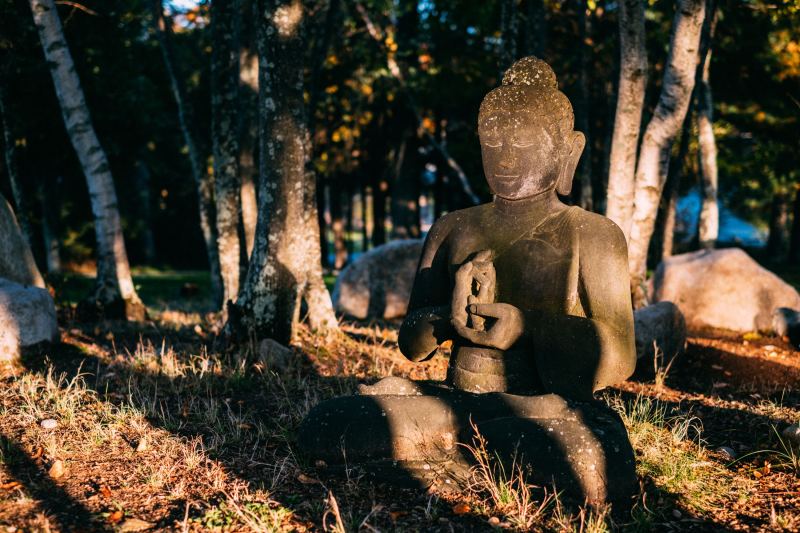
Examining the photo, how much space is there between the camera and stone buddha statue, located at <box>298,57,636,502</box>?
13.3 ft

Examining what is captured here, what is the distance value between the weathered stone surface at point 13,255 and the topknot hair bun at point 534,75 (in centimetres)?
699

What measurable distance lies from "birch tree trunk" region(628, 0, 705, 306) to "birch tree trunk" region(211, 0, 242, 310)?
5.40 metres

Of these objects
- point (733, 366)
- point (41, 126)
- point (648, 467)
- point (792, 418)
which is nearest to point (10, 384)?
point (648, 467)

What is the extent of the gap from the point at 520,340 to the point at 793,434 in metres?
2.30

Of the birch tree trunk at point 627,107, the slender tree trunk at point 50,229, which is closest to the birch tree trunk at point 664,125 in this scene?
the birch tree trunk at point 627,107

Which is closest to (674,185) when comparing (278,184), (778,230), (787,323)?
(787,323)

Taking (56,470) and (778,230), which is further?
(778,230)

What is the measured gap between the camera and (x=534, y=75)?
14.6 feet

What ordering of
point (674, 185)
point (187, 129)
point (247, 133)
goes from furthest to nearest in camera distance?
point (674, 185), point (187, 129), point (247, 133)

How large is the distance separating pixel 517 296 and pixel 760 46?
15.7m

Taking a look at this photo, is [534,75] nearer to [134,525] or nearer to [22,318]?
[134,525]

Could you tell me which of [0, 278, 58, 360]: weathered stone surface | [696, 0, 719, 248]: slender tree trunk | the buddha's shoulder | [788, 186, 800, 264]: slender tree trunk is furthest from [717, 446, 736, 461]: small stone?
[788, 186, 800, 264]: slender tree trunk

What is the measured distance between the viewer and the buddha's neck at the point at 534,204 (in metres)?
4.45

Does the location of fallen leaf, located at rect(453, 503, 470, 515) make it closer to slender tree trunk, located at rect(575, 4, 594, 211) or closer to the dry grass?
the dry grass
